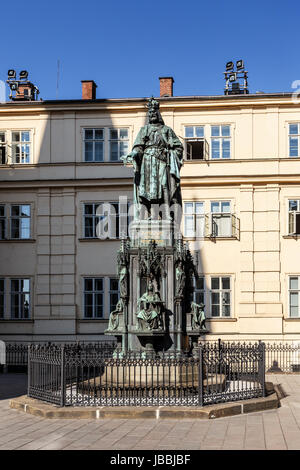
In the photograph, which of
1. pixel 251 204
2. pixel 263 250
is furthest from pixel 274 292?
pixel 251 204

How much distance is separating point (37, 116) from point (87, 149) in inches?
109

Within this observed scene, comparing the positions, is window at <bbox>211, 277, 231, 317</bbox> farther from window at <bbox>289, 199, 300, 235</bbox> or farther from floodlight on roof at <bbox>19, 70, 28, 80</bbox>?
floodlight on roof at <bbox>19, 70, 28, 80</bbox>

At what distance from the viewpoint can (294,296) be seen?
2916cm

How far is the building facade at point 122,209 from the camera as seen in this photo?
2930 centimetres

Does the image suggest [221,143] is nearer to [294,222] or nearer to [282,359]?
[294,222]

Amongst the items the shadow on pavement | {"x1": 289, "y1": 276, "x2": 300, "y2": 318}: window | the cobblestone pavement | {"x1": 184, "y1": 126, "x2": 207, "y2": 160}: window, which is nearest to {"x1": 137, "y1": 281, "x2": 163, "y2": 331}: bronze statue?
the cobblestone pavement

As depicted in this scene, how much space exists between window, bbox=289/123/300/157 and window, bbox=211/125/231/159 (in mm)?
2690

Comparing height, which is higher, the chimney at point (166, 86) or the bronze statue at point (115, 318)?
the chimney at point (166, 86)

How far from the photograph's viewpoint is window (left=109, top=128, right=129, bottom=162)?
30.6 m

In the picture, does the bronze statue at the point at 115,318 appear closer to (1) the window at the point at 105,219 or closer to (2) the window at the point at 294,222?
(1) the window at the point at 105,219

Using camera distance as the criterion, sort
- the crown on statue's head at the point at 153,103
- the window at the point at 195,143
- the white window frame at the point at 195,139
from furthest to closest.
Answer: the window at the point at 195,143
the white window frame at the point at 195,139
the crown on statue's head at the point at 153,103

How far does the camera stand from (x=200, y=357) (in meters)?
13.4

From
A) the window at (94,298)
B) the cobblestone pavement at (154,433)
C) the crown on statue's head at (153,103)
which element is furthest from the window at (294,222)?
the cobblestone pavement at (154,433)

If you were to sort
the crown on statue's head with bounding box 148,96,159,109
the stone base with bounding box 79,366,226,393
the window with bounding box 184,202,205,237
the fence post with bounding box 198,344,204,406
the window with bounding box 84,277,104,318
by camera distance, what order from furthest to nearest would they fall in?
the window with bounding box 184,202,205,237 → the window with bounding box 84,277,104,318 → the crown on statue's head with bounding box 148,96,159,109 → the stone base with bounding box 79,366,226,393 → the fence post with bounding box 198,344,204,406
